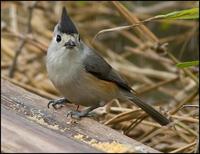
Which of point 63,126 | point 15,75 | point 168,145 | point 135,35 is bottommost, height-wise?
point 63,126

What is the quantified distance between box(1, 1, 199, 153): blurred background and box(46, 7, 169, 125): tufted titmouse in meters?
0.33

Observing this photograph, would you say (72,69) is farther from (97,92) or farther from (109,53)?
(109,53)

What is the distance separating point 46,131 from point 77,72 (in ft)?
3.51

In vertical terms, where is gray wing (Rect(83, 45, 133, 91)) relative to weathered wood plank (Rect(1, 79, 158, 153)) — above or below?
above

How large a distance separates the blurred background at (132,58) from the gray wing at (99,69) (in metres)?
0.31

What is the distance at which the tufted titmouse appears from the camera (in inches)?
116

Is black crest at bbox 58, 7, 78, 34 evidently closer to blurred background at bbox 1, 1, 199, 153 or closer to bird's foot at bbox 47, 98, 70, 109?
bird's foot at bbox 47, 98, 70, 109

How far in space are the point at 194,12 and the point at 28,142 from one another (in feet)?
3.31

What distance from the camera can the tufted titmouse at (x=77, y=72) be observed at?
295cm

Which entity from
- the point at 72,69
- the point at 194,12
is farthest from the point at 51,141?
the point at 72,69

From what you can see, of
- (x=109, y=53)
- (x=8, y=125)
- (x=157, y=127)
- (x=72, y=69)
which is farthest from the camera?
(x=109, y=53)

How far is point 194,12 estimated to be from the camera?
2.51 meters

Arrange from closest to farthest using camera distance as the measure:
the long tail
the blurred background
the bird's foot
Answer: the bird's foot → the long tail → the blurred background

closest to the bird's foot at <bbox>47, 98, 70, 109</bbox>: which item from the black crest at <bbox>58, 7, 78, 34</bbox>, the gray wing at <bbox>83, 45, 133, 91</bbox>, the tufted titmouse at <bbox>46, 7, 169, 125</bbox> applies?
the tufted titmouse at <bbox>46, 7, 169, 125</bbox>
